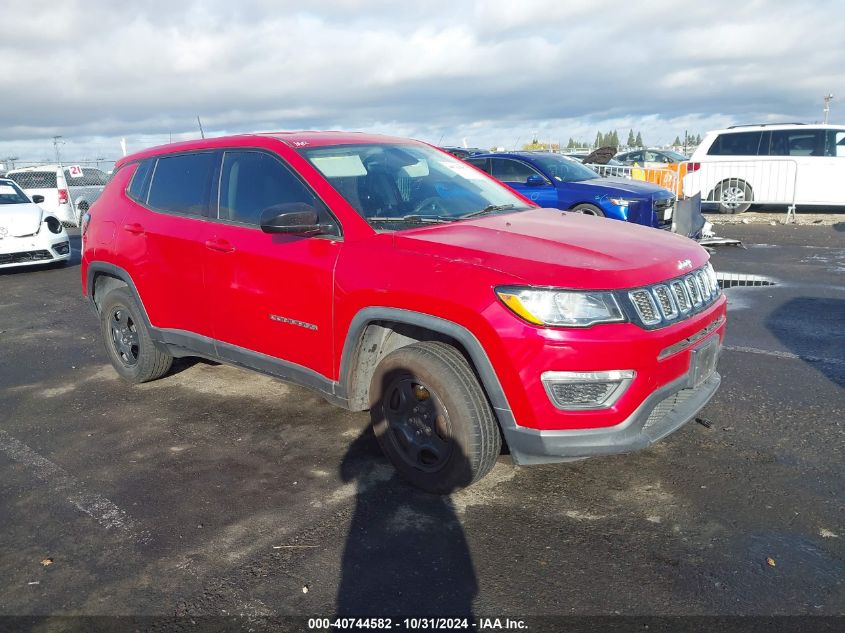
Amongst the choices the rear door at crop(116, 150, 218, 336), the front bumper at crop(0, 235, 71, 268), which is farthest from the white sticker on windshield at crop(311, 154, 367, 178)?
the front bumper at crop(0, 235, 71, 268)

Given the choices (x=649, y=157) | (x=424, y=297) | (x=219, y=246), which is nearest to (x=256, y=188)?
(x=219, y=246)

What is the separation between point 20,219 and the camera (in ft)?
36.2

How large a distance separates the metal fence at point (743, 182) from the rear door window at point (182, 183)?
1345cm

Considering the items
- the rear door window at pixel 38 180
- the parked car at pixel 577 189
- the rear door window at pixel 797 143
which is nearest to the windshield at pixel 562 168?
the parked car at pixel 577 189

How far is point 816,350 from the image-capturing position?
591 centimetres

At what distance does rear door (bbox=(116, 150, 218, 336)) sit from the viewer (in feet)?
15.0

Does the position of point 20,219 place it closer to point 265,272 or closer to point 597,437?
point 265,272

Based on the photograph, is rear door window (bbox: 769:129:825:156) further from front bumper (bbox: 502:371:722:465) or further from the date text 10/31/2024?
the date text 10/31/2024

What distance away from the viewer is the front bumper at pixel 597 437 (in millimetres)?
3145

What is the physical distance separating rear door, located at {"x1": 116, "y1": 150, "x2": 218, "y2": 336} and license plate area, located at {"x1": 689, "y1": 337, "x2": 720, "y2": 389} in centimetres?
290

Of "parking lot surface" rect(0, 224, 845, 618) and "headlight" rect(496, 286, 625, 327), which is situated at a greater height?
"headlight" rect(496, 286, 625, 327)

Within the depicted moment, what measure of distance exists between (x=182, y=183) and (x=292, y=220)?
1.56m

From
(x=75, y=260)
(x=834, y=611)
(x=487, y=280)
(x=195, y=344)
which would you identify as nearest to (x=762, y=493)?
(x=834, y=611)

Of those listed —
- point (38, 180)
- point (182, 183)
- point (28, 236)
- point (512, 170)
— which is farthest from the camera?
point (38, 180)
